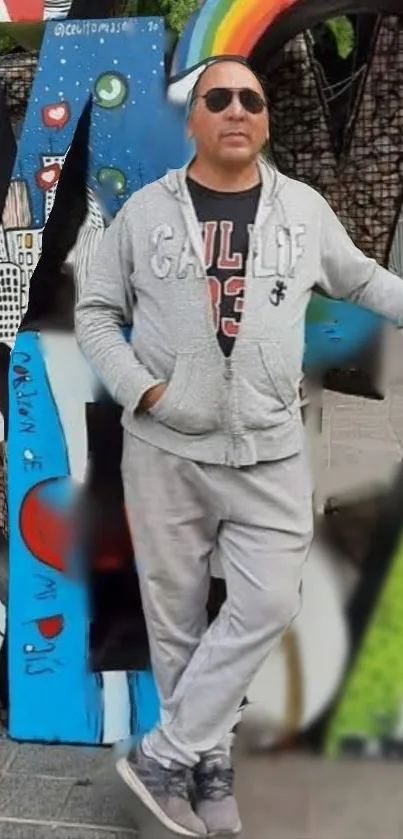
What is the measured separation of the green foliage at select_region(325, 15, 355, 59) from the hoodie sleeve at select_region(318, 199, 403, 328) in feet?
1.70

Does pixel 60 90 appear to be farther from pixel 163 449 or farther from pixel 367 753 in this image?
pixel 367 753

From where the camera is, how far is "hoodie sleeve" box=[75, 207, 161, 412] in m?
2.75

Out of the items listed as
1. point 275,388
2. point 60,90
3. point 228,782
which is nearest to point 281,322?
point 275,388

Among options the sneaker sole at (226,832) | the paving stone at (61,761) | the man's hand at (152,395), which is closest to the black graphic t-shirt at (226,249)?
the man's hand at (152,395)

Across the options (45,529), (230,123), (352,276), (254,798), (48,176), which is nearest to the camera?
(230,123)

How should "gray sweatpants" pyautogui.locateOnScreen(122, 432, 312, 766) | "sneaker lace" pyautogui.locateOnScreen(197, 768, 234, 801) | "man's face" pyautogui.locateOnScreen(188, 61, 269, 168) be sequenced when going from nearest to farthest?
"man's face" pyautogui.locateOnScreen(188, 61, 269, 168) → "gray sweatpants" pyautogui.locateOnScreen(122, 432, 312, 766) → "sneaker lace" pyautogui.locateOnScreen(197, 768, 234, 801)

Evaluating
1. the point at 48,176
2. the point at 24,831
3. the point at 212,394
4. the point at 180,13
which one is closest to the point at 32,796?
the point at 24,831

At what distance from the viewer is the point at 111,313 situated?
112 inches

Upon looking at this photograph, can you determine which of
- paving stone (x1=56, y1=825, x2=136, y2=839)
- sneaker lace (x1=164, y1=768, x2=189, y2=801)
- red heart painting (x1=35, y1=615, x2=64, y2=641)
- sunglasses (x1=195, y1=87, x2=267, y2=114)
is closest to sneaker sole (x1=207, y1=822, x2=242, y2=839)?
sneaker lace (x1=164, y1=768, x2=189, y2=801)

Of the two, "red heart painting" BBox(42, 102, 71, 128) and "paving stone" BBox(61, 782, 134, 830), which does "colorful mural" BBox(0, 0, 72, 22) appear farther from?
"paving stone" BBox(61, 782, 134, 830)

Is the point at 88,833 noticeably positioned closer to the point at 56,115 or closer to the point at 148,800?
the point at 148,800

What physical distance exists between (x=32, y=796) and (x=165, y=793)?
1.56ft

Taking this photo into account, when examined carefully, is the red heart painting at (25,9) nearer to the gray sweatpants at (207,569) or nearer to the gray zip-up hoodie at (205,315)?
the gray zip-up hoodie at (205,315)

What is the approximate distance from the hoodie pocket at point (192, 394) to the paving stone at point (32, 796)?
119 centimetres
